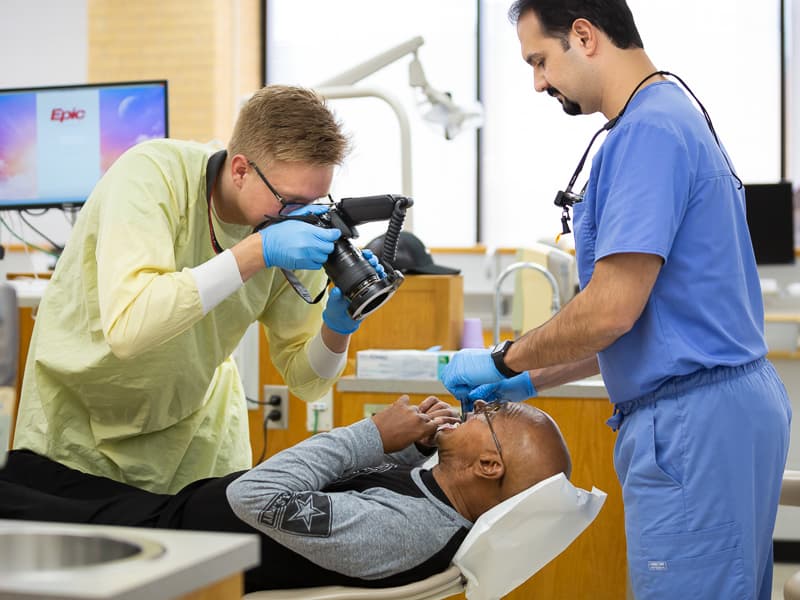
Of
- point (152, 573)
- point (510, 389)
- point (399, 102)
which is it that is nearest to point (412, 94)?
point (399, 102)

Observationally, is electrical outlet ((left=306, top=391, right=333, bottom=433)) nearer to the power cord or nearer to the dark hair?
the power cord

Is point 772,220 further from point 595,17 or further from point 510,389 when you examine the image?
point 595,17

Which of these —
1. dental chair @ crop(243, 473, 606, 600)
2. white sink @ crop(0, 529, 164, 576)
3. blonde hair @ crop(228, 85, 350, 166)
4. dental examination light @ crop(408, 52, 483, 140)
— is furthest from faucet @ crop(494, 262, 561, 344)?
white sink @ crop(0, 529, 164, 576)

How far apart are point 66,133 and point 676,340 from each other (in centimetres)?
227

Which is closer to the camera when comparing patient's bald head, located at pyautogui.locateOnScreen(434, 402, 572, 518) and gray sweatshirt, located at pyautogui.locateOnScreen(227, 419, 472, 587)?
gray sweatshirt, located at pyautogui.locateOnScreen(227, 419, 472, 587)

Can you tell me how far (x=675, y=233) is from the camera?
1.38 metres

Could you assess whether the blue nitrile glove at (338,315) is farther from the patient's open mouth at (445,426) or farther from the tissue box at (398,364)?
the tissue box at (398,364)

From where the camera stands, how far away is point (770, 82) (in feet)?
19.2

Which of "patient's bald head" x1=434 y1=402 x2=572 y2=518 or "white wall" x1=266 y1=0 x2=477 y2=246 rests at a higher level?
"white wall" x1=266 y1=0 x2=477 y2=246

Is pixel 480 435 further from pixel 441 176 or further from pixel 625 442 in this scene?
pixel 441 176

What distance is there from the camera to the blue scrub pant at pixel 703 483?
1.36 meters

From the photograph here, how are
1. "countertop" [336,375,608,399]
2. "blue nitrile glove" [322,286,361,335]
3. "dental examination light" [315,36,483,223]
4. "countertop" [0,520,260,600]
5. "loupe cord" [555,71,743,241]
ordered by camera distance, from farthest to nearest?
"dental examination light" [315,36,483,223], "countertop" [336,375,608,399], "blue nitrile glove" [322,286,361,335], "loupe cord" [555,71,743,241], "countertop" [0,520,260,600]

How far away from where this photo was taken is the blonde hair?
1.65 m

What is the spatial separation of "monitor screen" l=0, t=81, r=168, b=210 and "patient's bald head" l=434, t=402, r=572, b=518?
5.81 feet
